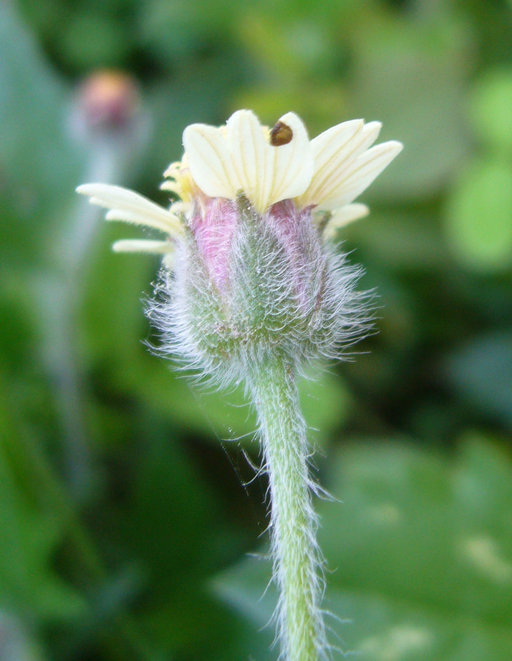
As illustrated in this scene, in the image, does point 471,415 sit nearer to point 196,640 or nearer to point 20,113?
point 196,640

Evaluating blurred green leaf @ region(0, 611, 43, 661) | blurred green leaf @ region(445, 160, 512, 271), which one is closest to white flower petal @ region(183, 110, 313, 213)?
blurred green leaf @ region(0, 611, 43, 661)

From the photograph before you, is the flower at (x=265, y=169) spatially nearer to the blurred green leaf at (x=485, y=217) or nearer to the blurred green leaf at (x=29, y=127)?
the blurred green leaf at (x=485, y=217)

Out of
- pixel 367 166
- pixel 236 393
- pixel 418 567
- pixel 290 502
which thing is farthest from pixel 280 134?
pixel 236 393

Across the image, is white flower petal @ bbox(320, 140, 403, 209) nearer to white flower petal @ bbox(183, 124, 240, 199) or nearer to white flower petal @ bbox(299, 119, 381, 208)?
white flower petal @ bbox(299, 119, 381, 208)

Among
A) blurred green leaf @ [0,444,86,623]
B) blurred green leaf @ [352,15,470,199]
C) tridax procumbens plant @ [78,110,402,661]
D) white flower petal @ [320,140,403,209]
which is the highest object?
blurred green leaf @ [352,15,470,199]

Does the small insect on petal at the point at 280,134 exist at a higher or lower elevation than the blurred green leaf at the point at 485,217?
lower

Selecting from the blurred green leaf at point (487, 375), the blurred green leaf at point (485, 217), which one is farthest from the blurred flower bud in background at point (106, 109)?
the blurred green leaf at point (487, 375)

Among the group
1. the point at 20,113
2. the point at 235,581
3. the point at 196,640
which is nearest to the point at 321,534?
the point at 235,581
